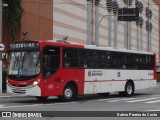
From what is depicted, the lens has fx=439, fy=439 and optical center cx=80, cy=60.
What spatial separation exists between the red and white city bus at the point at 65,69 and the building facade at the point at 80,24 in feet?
49.2

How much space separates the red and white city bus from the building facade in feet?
49.2

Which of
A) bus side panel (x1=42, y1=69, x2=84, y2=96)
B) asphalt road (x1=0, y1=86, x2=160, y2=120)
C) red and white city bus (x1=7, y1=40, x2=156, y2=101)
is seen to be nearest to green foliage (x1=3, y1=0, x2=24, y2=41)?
red and white city bus (x1=7, y1=40, x2=156, y2=101)

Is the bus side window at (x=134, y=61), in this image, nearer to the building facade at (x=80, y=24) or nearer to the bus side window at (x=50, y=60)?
the bus side window at (x=50, y=60)

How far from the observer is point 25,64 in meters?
20.8

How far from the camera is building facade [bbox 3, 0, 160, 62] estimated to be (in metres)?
43.3

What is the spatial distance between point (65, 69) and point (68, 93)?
4.17 feet

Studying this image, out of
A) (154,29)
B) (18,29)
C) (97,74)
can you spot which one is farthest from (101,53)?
(154,29)

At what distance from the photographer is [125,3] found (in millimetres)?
72125

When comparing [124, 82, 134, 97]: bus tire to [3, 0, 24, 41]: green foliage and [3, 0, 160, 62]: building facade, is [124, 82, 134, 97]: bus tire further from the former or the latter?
[3, 0, 24, 41]: green foliage

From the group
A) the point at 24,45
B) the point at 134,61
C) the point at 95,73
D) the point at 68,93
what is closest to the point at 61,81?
the point at 68,93

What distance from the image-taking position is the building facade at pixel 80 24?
142ft

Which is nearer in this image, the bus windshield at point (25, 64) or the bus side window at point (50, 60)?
the bus windshield at point (25, 64)

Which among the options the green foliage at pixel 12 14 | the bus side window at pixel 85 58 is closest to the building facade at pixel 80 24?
the green foliage at pixel 12 14

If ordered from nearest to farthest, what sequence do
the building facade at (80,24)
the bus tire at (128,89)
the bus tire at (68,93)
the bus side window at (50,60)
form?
the bus side window at (50,60), the bus tire at (68,93), the bus tire at (128,89), the building facade at (80,24)
